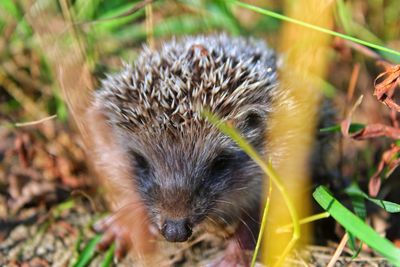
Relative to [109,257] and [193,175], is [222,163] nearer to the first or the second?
[193,175]

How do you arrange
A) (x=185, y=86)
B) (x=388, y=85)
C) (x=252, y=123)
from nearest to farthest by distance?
(x=388, y=85), (x=185, y=86), (x=252, y=123)

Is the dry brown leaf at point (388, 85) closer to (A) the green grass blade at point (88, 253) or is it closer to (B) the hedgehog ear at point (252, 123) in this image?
(B) the hedgehog ear at point (252, 123)

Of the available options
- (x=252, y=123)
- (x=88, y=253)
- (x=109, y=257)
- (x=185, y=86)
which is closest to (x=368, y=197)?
(x=252, y=123)

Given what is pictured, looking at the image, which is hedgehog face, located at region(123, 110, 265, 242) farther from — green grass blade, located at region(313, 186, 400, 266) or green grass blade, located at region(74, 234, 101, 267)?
green grass blade, located at region(313, 186, 400, 266)

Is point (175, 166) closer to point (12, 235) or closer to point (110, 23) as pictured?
point (12, 235)

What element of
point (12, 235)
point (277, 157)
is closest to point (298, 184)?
point (277, 157)

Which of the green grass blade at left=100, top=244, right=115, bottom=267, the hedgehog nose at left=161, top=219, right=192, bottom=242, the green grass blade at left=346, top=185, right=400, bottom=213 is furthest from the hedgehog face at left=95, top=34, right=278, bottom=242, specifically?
the green grass blade at left=346, top=185, right=400, bottom=213
